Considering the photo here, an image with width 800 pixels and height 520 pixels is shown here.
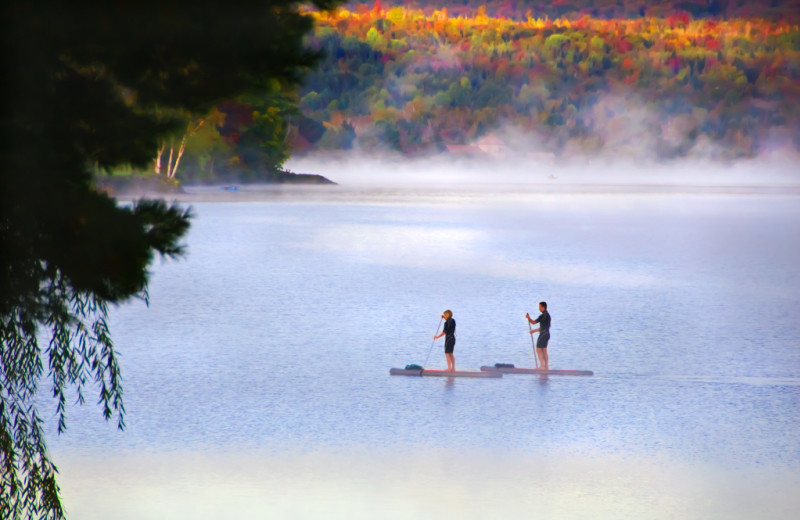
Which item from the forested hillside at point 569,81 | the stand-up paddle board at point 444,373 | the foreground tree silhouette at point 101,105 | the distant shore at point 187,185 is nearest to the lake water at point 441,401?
the stand-up paddle board at point 444,373

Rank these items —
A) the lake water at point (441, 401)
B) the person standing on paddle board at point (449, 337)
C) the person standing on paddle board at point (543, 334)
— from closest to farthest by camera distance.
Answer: the lake water at point (441, 401)
the person standing on paddle board at point (449, 337)
the person standing on paddle board at point (543, 334)

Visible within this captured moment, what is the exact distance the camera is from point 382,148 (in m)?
186

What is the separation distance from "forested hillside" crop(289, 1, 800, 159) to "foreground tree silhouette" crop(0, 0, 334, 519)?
158036mm

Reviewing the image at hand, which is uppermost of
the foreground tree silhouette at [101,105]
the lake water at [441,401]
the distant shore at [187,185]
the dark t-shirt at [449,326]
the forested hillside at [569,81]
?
the forested hillside at [569,81]

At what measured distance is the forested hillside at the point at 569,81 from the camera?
170000 mm

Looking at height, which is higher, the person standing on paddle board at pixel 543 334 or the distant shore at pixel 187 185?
the distant shore at pixel 187 185

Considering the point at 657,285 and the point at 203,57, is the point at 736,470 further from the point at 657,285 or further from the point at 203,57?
the point at 657,285

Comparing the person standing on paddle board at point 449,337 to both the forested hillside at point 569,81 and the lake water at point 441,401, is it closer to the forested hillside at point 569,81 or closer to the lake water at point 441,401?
the lake water at point 441,401

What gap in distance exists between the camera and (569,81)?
175875 millimetres

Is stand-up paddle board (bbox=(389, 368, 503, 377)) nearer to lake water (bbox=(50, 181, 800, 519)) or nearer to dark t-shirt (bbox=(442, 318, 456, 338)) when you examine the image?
lake water (bbox=(50, 181, 800, 519))

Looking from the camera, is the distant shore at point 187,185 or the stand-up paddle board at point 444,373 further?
the distant shore at point 187,185

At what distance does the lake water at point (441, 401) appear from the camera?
9477 mm

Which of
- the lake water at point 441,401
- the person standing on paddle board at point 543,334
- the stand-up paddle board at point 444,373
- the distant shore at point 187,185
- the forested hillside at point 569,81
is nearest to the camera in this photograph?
the lake water at point 441,401

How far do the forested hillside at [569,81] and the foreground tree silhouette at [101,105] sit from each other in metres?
158
